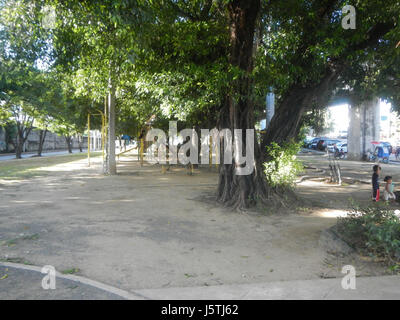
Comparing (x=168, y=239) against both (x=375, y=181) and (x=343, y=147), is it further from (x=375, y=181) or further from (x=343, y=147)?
(x=343, y=147)

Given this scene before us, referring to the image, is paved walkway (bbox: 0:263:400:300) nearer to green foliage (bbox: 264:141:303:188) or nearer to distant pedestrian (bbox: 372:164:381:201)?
green foliage (bbox: 264:141:303:188)

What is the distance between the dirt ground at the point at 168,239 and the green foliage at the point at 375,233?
0.67ft

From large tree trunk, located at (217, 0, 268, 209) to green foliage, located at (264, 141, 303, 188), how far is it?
0.84 feet

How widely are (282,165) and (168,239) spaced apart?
376cm

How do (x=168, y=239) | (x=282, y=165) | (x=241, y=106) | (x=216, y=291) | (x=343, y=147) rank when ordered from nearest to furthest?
(x=216, y=291) < (x=168, y=239) < (x=282, y=165) < (x=241, y=106) < (x=343, y=147)

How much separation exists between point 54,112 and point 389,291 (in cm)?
2286

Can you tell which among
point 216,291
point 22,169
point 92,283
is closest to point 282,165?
point 216,291

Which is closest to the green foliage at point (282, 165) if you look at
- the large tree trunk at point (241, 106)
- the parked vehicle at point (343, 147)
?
the large tree trunk at point (241, 106)

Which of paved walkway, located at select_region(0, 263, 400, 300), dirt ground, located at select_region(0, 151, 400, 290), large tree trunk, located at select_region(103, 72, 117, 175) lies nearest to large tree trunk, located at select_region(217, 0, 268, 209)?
dirt ground, located at select_region(0, 151, 400, 290)

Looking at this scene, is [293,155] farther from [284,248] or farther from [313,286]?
[313,286]

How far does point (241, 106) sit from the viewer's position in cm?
841

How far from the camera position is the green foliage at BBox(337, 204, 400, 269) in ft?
14.3

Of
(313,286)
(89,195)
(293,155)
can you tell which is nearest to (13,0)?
(89,195)

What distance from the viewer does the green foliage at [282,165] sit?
812cm
